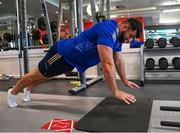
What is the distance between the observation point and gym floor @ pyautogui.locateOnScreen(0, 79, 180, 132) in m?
2.21

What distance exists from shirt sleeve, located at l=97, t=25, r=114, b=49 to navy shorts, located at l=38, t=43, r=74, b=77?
523 millimetres

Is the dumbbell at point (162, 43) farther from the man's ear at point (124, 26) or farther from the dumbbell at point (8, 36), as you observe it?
the dumbbell at point (8, 36)

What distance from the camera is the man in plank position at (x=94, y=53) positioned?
213 cm

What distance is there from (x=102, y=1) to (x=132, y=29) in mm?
2864

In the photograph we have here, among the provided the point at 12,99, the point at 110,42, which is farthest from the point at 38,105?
the point at 110,42

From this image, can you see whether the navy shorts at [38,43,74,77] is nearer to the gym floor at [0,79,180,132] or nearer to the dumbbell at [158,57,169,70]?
the gym floor at [0,79,180,132]

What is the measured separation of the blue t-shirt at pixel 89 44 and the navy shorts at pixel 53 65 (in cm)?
6

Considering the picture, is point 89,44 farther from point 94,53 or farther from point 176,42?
point 176,42

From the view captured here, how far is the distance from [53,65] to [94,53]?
0.48m

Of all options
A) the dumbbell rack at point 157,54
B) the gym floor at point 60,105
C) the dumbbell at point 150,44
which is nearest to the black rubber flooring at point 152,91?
the gym floor at point 60,105

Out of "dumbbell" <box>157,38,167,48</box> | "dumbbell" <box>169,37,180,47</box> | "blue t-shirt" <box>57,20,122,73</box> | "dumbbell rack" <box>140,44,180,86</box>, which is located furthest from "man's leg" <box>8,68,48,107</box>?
"dumbbell" <box>169,37,180,47</box>

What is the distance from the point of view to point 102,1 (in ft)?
16.0

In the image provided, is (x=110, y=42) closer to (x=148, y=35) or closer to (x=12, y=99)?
(x=12, y=99)

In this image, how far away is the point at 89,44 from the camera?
2.36 metres
